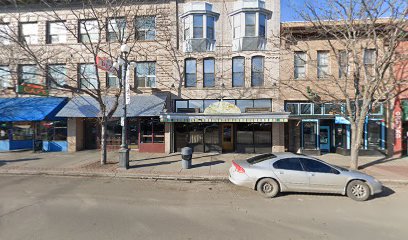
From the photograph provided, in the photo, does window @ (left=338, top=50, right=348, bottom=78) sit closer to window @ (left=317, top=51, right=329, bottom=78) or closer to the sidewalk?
window @ (left=317, top=51, right=329, bottom=78)

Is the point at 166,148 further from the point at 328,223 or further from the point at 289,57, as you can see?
the point at 328,223

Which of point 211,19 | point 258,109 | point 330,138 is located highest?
point 211,19

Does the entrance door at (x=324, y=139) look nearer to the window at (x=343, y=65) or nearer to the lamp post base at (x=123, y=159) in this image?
the window at (x=343, y=65)

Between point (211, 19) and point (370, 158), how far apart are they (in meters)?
13.1

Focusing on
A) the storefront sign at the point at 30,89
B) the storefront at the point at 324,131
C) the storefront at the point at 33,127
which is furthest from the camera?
the storefront at the point at 33,127

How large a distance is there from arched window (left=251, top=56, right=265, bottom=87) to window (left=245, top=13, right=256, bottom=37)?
61.8 inches

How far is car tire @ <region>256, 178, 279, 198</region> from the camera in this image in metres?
7.17

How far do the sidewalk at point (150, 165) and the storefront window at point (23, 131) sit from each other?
1.74 metres

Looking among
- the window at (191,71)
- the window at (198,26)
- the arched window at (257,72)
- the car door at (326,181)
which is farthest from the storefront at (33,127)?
the car door at (326,181)

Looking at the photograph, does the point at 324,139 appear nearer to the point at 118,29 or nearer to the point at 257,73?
the point at 257,73

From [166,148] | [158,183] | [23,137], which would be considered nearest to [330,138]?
[166,148]

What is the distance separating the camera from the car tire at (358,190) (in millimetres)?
6922

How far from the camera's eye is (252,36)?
14469 millimetres

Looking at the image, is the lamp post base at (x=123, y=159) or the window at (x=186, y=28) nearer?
the lamp post base at (x=123, y=159)
